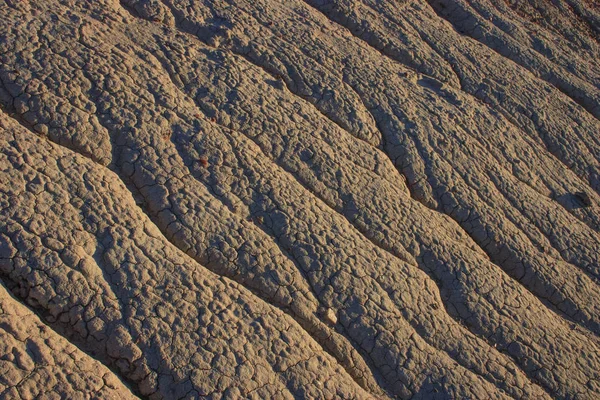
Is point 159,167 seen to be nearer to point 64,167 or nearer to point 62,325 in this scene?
point 64,167

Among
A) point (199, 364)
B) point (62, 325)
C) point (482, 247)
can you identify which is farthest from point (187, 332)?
point (482, 247)

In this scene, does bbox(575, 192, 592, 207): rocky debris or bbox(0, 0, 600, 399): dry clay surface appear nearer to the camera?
bbox(0, 0, 600, 399): dry clay surface

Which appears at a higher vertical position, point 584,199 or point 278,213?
point 584,199

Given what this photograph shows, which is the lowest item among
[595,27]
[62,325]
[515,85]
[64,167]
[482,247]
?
[62,325]

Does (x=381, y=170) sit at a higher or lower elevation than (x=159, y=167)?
higher

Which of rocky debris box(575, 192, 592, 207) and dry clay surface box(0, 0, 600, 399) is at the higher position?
rocky debris box(575, 192, 592, 207)

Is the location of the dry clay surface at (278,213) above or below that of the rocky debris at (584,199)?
below

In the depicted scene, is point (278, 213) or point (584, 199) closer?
point (278, 213)

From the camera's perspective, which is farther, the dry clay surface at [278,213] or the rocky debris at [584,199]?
the rocky debris at [584,199]
